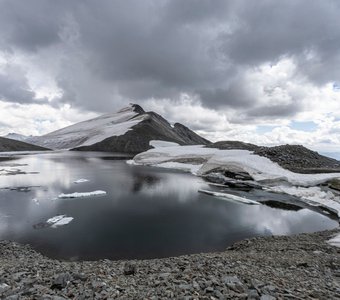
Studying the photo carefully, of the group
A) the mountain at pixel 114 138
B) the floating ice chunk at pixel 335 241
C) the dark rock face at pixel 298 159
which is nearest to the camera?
the floating ice chunk at pixel 335 241

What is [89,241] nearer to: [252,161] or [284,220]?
[284,220]

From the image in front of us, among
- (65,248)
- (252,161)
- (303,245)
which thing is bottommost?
(65,248)

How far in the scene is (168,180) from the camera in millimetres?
Answer: 42844

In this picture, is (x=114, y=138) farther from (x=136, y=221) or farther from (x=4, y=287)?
(x=4, y=287)

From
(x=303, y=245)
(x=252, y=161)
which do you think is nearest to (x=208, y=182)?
(x=252, y=161)

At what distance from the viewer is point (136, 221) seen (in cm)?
2144

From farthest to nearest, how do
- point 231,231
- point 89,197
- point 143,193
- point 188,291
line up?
point 143,193, point 89,197, point 231,231, point 188,291

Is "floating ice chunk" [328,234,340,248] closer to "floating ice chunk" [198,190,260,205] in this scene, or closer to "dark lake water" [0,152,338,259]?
"dark lake water" [0,152,338,259]

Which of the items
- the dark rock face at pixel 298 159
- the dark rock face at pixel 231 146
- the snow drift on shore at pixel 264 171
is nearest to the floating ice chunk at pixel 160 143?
the dark rock face at pixel 231 146

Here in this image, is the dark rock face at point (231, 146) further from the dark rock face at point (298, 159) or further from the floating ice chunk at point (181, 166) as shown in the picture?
the dark rock face at point (298, 159)

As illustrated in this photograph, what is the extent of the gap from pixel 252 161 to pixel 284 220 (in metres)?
25.2

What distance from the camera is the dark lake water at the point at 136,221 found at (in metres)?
16.6

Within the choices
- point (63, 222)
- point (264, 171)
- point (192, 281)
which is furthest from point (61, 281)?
point (264, 171)

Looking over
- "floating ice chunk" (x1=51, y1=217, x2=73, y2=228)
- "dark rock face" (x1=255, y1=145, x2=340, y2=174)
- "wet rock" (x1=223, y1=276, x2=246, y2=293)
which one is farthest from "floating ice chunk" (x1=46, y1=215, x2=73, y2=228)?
"dark rock face" (x1=255, y1=145, x2=340, y2=174)
